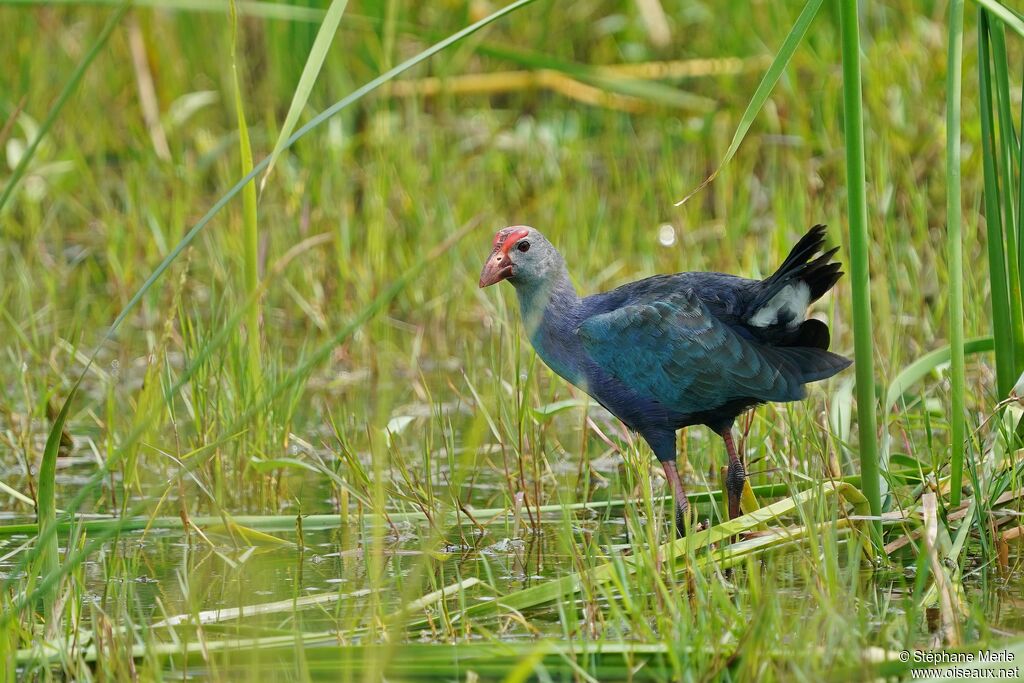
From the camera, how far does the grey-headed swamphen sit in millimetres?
3020

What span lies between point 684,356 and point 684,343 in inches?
1.2

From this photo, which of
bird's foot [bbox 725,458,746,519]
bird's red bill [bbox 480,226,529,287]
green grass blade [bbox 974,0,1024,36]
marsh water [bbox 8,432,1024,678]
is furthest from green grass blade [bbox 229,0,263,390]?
green grass blade [bbox 974,0,1024,36]

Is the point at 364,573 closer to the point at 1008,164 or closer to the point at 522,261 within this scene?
the point at 522,261

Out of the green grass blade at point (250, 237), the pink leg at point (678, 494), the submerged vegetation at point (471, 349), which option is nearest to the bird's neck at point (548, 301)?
the submerged vegetation at point (471, 349)

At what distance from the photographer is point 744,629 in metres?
2.26

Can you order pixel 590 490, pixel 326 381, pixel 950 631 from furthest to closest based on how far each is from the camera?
pixel 326 381, pixel 590 490, pixel 950 631

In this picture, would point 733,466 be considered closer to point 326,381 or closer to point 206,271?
point 326,381

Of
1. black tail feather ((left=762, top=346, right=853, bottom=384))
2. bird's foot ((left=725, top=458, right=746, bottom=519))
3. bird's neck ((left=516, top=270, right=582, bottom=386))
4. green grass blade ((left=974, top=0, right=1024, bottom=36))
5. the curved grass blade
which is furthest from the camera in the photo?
bird's neck ((left=516, top=270, right=582, bottom=386))

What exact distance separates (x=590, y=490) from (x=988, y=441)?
1037 mm

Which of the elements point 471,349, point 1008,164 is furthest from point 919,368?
point 471,349

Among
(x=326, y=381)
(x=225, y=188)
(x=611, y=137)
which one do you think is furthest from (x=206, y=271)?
(x=611, y=137)

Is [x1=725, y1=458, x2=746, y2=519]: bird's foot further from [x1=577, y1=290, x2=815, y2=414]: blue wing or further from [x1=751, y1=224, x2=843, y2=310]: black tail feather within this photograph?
[x1=751, y1=224, x2=843, y2=310]: black tail feather

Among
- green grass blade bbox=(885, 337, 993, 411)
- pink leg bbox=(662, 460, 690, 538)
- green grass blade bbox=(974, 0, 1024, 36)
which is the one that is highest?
green grass blade bbox=(974, 0, 1024, 36)

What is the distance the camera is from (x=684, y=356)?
3.14 metres
